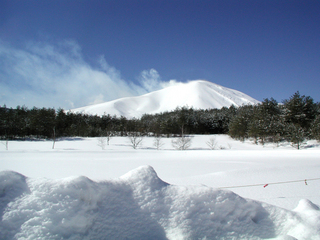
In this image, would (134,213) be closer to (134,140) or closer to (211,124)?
(134,140)

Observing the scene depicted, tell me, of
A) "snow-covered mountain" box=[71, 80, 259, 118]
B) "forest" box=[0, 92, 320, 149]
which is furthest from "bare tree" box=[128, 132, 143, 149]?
"snow-covered mountain" box=[71, 80, 259, 118]

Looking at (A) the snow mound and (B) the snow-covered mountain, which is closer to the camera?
(A) the snow mound

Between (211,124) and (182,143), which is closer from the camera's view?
(182,143)

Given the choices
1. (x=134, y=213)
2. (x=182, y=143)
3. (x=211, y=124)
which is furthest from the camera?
(x=211, y=124)

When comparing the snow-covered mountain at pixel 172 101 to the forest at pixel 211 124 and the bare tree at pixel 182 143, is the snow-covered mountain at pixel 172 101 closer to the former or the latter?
the forest at pixel 211 124

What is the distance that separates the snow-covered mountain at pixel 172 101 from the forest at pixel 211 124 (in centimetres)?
7474

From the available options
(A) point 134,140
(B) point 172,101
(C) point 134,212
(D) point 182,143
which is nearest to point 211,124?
(D) point 182,143

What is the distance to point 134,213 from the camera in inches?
65.3

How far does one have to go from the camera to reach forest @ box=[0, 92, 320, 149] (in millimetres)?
28125

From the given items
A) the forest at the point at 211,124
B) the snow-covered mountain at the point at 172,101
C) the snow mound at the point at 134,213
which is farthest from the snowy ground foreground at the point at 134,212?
the snow-covered mountain at the point at 172,101

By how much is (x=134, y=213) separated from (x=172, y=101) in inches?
5908

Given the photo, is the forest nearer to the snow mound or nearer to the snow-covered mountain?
the snow mound

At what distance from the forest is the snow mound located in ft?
87.3

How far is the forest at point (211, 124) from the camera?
28.1 meters
